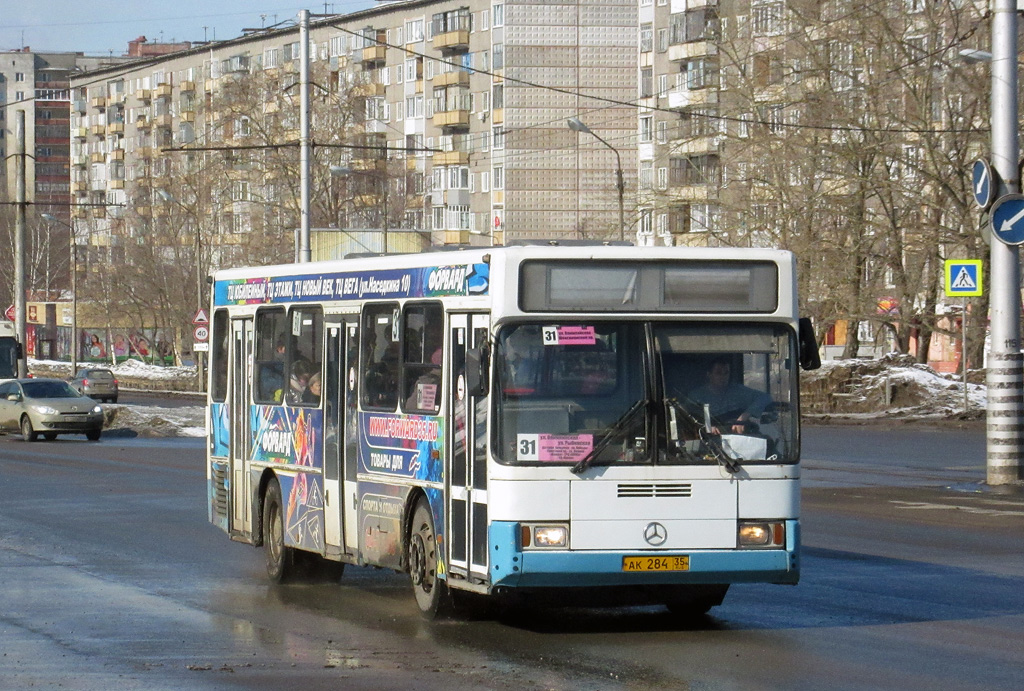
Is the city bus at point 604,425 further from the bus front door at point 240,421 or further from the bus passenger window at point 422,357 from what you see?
the bus front door at point 240,421

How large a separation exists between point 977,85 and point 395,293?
107 feet

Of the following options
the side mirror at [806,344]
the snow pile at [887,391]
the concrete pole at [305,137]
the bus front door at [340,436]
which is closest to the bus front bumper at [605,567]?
the side mirror at [806,344]

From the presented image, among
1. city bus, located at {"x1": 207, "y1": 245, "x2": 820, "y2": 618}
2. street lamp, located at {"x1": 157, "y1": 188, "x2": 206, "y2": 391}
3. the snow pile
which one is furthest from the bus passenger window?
street lamp, located at {"x1": 157, "y1": 188, "x2": 206, "y2": 391}

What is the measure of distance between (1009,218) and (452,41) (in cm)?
8251

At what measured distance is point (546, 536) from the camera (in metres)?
9.96

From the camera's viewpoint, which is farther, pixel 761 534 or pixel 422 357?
pixel 422 357

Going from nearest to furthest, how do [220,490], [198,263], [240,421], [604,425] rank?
[604,425]
[240,421]
[220,490]
[198,263]

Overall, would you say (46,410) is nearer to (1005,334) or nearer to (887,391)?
(887,391)

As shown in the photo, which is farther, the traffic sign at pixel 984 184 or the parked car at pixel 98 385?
the parked car at pixel 98 385

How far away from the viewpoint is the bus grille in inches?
591

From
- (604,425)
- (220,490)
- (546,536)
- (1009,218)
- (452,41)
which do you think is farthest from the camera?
(452,41)

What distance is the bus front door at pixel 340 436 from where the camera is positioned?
1231cm

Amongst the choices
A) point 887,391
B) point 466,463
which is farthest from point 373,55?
point 466,463

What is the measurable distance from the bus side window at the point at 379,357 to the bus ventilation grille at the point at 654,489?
2.10m
